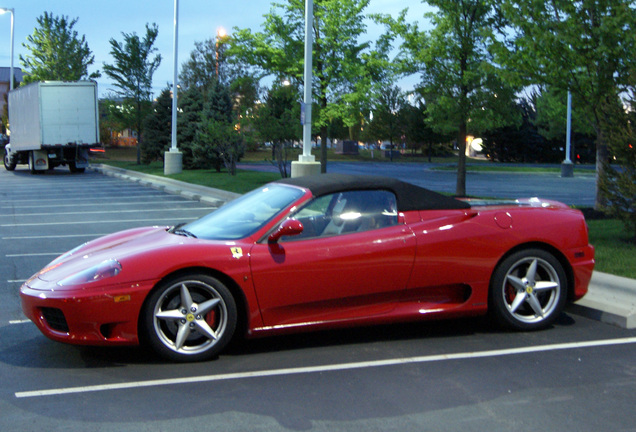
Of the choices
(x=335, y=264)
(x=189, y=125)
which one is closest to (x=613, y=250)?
(x=335, y=264)

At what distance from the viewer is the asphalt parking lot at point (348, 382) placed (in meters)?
3.96

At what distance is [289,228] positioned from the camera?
5.08 meters

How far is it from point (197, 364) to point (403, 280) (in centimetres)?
171

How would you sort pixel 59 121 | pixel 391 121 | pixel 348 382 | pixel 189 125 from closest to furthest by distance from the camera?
1. pixel 348 382
2. pixel 59 121
3. pixel 189 125
4. pixel 391 121

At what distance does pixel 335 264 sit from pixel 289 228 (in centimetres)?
48

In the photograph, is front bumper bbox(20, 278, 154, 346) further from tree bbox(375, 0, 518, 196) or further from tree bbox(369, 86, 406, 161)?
tree bbox(369, 86, 406, 161)

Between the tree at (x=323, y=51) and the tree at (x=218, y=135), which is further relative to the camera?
the tree at (x=218, y=135)

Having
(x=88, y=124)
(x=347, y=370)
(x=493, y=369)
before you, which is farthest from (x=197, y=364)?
(x=88, y=124)

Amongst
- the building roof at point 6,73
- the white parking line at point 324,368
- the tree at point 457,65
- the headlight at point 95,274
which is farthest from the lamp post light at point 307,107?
the building roof at point 6,73

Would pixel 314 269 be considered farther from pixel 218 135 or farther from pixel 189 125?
pixel 189 125

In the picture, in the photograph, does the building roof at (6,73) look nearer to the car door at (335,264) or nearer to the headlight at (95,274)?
the headlight at (95,274)

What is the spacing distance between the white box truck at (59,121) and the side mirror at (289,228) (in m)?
30.5

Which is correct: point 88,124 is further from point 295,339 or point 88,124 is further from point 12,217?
point 295,339

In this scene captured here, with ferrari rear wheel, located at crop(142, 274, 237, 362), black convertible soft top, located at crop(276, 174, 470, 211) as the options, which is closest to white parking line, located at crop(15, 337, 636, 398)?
ferrari rear wheel, located at crop(142, 274, 237, 362)
